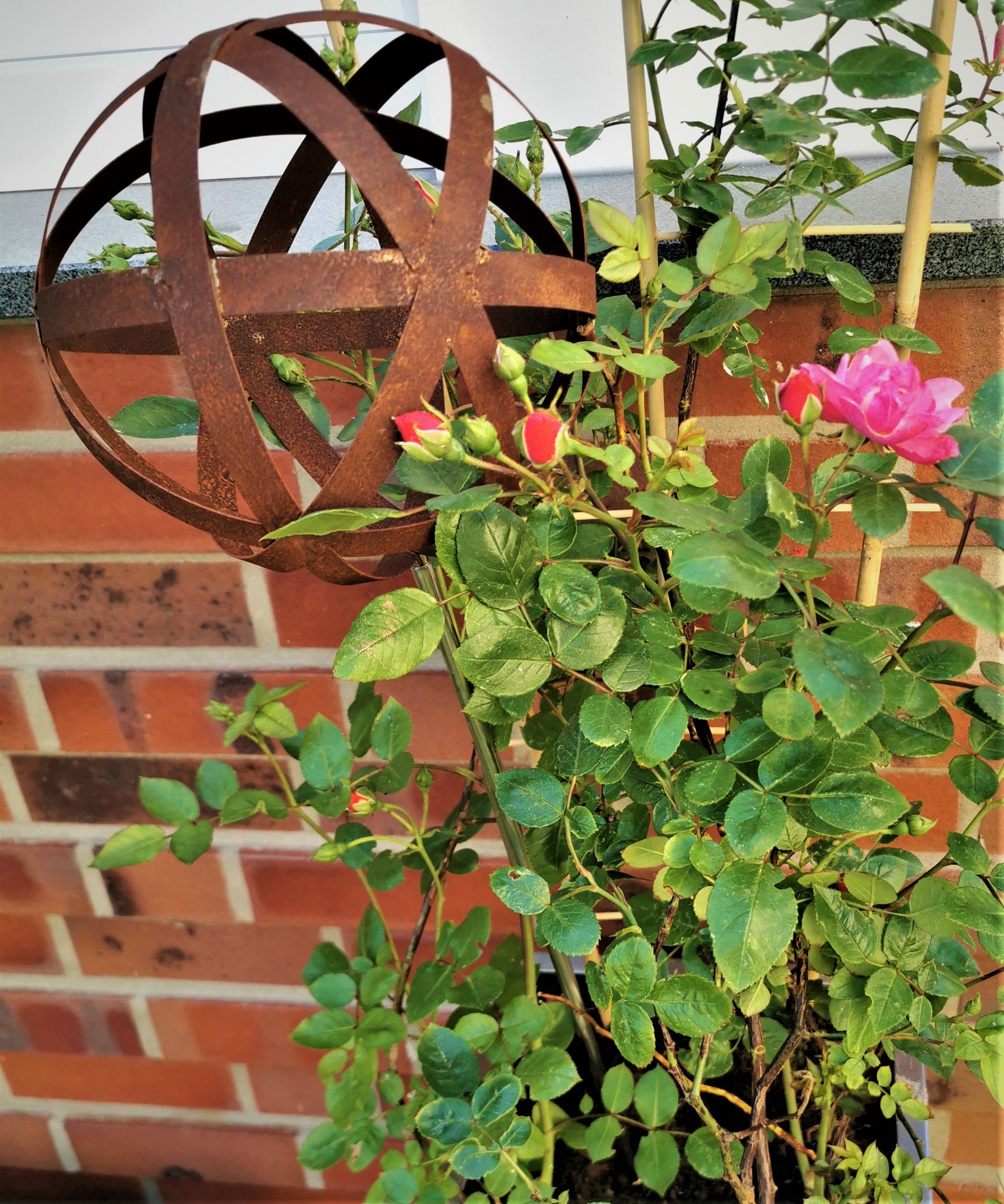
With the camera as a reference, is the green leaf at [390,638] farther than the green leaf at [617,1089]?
No

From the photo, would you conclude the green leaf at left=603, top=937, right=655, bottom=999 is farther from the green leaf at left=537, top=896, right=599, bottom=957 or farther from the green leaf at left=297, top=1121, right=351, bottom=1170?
the green leaf at left=297, top=1121, right=351, bottom=1170

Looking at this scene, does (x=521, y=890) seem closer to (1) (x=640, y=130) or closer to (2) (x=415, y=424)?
(2) (x=415, y=424)

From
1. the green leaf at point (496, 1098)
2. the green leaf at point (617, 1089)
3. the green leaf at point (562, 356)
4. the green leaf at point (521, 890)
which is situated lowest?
the green leaf at point (617, 1089)

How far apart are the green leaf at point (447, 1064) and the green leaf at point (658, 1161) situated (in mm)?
143

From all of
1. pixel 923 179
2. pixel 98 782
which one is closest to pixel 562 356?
pixel 923 179

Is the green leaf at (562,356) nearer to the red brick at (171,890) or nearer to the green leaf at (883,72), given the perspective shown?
the green leaf at (883,72)

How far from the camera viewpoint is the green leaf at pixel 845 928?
1.26 feet

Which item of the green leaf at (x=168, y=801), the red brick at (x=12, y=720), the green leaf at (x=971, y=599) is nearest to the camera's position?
the green leaf at (x=971, y=599)

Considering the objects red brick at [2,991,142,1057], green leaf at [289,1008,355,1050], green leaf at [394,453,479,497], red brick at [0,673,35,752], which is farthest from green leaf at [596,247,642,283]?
red brick at [2,991,142,1057]

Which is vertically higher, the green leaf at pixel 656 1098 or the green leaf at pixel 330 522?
the green leaf at pixel 330 522

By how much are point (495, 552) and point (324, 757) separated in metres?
0.25

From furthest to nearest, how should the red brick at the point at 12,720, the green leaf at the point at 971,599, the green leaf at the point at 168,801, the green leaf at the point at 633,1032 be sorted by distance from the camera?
the red brick at the point at 12,720 → the green leaf at the point at 168,801 → the green leaf at the point at 633,1032 → the green leaf at the point at 971,599

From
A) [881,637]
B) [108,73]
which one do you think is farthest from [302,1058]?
[108,73]

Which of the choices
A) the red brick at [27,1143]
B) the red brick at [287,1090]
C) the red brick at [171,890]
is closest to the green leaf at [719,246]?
the red brick at [171,890]
